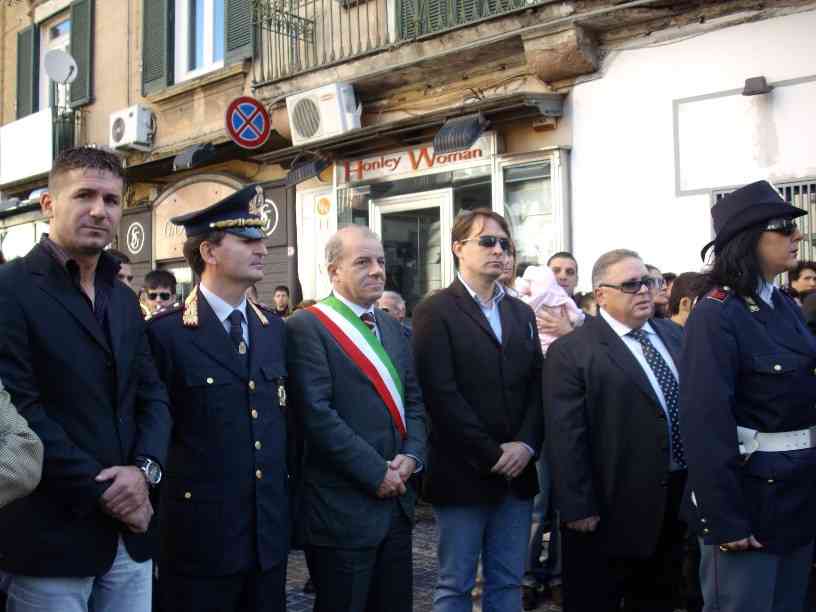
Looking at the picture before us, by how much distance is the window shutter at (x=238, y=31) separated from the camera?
12055mm

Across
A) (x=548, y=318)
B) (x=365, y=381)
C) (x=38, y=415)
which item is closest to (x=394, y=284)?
(x=548, y=318)

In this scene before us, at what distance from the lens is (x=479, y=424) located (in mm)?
3580

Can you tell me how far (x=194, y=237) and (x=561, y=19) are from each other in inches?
234

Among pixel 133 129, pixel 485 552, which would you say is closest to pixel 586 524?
pixel 485 552

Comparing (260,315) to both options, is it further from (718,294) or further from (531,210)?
(531,210)

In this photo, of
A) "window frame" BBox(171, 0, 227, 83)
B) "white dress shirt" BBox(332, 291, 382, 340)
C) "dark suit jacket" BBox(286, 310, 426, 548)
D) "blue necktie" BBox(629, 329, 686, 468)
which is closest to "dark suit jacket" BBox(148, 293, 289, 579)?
"dark suit jacket" BBox(286, 310, 426, 548)

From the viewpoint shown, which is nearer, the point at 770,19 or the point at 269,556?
the point at 269,556

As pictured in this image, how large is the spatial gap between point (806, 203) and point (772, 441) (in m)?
4.87

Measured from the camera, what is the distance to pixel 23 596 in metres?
2.40

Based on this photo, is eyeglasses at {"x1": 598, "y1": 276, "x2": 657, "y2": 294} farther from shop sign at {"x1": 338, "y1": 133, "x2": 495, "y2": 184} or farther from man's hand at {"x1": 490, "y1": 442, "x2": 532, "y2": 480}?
shop sign at {"x1": 338, "y1": 133, "x2": 495, "y2": 184}

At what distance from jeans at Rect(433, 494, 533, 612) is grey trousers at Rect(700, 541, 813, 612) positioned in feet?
2.86

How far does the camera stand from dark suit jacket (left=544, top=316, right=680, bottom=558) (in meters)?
3.46

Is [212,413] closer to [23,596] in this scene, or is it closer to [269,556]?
[269,556]

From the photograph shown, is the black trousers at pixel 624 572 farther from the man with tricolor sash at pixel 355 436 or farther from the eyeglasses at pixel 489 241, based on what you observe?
the eyeglasses at pixel 489 241
